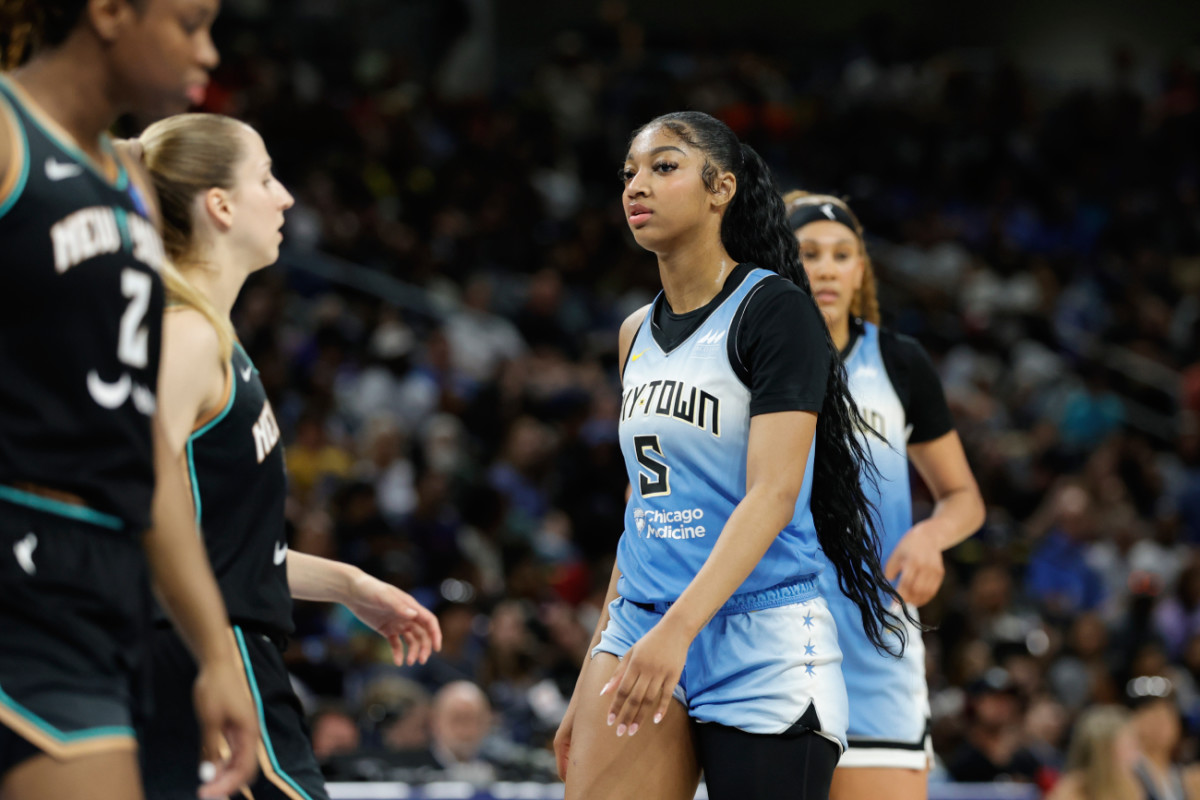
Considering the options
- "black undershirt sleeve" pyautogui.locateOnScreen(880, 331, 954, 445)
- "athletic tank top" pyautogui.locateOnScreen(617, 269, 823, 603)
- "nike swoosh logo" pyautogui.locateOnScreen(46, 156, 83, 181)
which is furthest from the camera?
"black undershirt sleeve" pyautogui.locateOnScreen(880, 331, 954, 445)

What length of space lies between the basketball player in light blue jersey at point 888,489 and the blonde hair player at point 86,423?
2170 millimetres

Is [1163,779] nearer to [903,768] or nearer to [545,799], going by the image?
[545,799]

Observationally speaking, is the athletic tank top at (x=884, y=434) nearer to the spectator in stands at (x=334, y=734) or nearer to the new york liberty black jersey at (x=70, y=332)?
the new york liberty black jersey at (x=70, y=332)

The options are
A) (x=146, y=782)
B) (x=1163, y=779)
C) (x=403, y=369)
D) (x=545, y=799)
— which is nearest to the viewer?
(x=146, y=782)

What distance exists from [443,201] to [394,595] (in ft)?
33.3

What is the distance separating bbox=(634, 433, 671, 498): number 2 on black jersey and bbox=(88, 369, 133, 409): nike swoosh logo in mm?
1399

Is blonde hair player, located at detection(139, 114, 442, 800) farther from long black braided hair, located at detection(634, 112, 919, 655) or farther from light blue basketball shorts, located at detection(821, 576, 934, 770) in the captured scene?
light blue basketball shorts, located at detection(821, 576, 934, 770)

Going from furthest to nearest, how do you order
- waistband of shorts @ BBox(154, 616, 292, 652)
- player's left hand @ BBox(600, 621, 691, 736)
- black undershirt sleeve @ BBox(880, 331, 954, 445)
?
black undershirt sleeve @ BBox(880, 331, 954, 445), player's left hand @ BBox(600, 621, 691, 736), waistband of shorts @ BBox(154, 616, 292, 652)

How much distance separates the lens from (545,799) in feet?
19.1

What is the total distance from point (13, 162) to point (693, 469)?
1.68 m

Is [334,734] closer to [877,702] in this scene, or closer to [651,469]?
[877,702]

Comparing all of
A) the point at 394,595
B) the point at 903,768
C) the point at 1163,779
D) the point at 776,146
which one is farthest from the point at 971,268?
the point at 394,595

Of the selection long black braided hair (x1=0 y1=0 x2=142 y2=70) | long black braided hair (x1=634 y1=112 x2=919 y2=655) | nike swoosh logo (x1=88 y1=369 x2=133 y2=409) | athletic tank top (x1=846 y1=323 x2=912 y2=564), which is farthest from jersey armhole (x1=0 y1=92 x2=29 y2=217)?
athletic tank top (x1=846 y1=323 x2=912 y2=564)

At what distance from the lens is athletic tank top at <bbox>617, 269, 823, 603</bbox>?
10.3 ft
